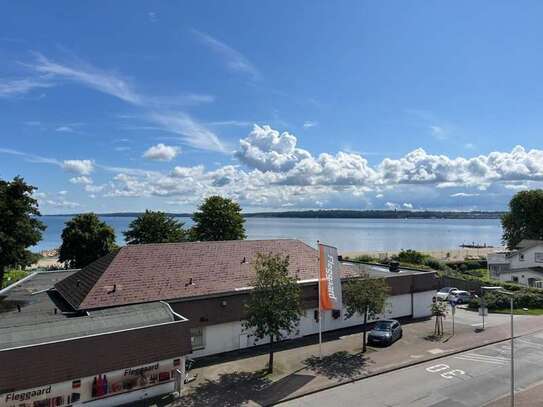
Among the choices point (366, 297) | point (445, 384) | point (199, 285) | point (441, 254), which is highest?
point (199, 285)

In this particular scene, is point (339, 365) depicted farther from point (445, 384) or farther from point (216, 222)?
point (216, 222)

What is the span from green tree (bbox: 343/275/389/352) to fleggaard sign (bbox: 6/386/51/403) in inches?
685

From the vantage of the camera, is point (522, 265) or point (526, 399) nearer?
point (526, 399)

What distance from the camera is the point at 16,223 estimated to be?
37.6m

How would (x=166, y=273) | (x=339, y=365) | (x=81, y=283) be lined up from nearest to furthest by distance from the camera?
(x=339, y=365), (x=81, y=283), (x=166, y=273)

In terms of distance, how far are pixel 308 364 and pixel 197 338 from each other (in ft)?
22.5

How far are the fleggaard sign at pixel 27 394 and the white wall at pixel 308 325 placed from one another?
9.06 metres

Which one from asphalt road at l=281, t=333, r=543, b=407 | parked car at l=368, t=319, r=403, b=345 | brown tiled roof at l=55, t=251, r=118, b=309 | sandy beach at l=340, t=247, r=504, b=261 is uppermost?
brown tiled roof at l=55, t=251, r=118, b=309

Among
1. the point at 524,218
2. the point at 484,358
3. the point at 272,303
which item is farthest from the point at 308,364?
the point at 524,218

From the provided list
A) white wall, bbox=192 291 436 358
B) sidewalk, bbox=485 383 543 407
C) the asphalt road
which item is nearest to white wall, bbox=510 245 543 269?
white wall, bbox=192 291 436 358

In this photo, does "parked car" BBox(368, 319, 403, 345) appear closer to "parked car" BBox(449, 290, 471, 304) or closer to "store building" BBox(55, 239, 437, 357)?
"store building" BBox(55, 239, 437, 357)

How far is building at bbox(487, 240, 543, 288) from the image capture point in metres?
56.0

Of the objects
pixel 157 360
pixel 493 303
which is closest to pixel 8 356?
pixel 157 360

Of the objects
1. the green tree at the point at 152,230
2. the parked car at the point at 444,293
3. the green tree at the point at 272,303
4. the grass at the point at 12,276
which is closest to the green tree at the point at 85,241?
the green tree at the point at 152,230
